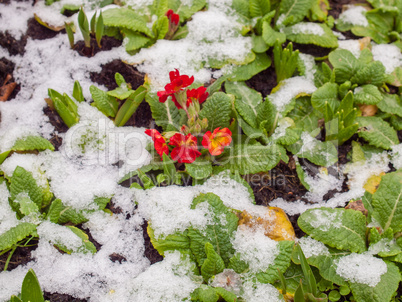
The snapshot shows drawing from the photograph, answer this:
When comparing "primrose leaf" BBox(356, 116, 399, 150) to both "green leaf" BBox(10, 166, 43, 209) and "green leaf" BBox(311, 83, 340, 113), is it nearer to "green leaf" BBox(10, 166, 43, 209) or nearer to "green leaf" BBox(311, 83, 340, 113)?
"green leaf" BBox(311, 83, 340, 113)

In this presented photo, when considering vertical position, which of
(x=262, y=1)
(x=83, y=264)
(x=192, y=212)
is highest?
(x=262, y=1)

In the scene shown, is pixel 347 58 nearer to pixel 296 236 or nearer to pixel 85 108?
pixel 296 236

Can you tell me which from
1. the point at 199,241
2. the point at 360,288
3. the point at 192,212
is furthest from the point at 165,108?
the point at 360,288

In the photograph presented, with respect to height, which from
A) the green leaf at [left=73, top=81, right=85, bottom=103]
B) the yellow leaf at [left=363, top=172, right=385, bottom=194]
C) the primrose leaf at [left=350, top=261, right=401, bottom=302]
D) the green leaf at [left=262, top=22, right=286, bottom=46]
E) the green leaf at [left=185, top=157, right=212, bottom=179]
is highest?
the green leaf at [left=262, top=22, right=286, bottom=46]

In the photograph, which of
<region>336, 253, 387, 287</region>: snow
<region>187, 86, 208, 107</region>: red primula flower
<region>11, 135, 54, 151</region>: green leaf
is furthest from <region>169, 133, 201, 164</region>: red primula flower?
<region>336, 253, 387, 287</region>: snow

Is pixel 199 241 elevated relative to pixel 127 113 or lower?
lower
